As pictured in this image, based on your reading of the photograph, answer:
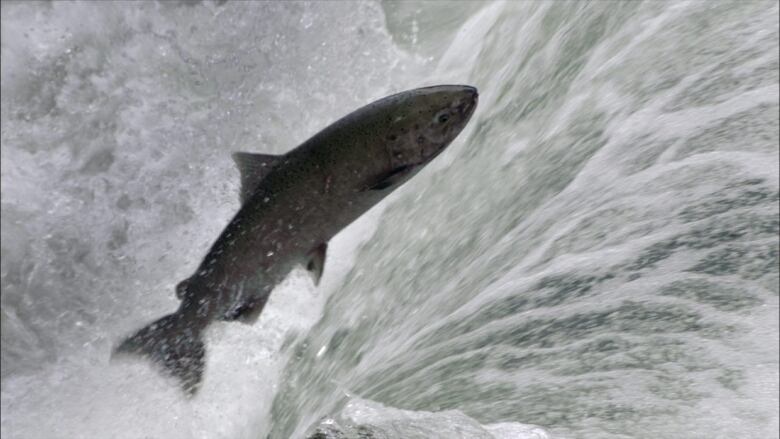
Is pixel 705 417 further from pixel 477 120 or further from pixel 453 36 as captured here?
pixel 453 36

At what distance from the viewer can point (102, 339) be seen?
419 centimetres

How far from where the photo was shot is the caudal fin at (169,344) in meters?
2.96

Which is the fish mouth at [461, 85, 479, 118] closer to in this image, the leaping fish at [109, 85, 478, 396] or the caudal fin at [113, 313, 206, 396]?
the leaping fish at [109, 85, 478, 396]

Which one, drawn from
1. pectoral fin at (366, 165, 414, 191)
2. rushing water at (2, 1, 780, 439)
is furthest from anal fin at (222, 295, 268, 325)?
pectoral fin at (366, 165, 414, 191)

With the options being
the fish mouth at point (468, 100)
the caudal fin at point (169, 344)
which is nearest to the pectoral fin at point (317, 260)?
the caudal fin at point (169, 344)

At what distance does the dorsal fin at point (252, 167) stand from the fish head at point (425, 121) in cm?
35

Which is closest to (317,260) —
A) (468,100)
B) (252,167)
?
(252,167)

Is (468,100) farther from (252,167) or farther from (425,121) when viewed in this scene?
(252,167)

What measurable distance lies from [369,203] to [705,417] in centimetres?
125

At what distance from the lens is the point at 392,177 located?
257 cm

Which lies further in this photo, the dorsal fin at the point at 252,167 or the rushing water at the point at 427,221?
the dorsal fin at the point at 252,167

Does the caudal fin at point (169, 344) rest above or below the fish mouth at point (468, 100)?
below

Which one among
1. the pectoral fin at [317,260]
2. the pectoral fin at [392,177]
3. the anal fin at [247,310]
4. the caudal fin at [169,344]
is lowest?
the caudal fin at [169,344]

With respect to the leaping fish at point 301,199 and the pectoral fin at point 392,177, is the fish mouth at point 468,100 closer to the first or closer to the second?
the leaping fish at point 301,199
